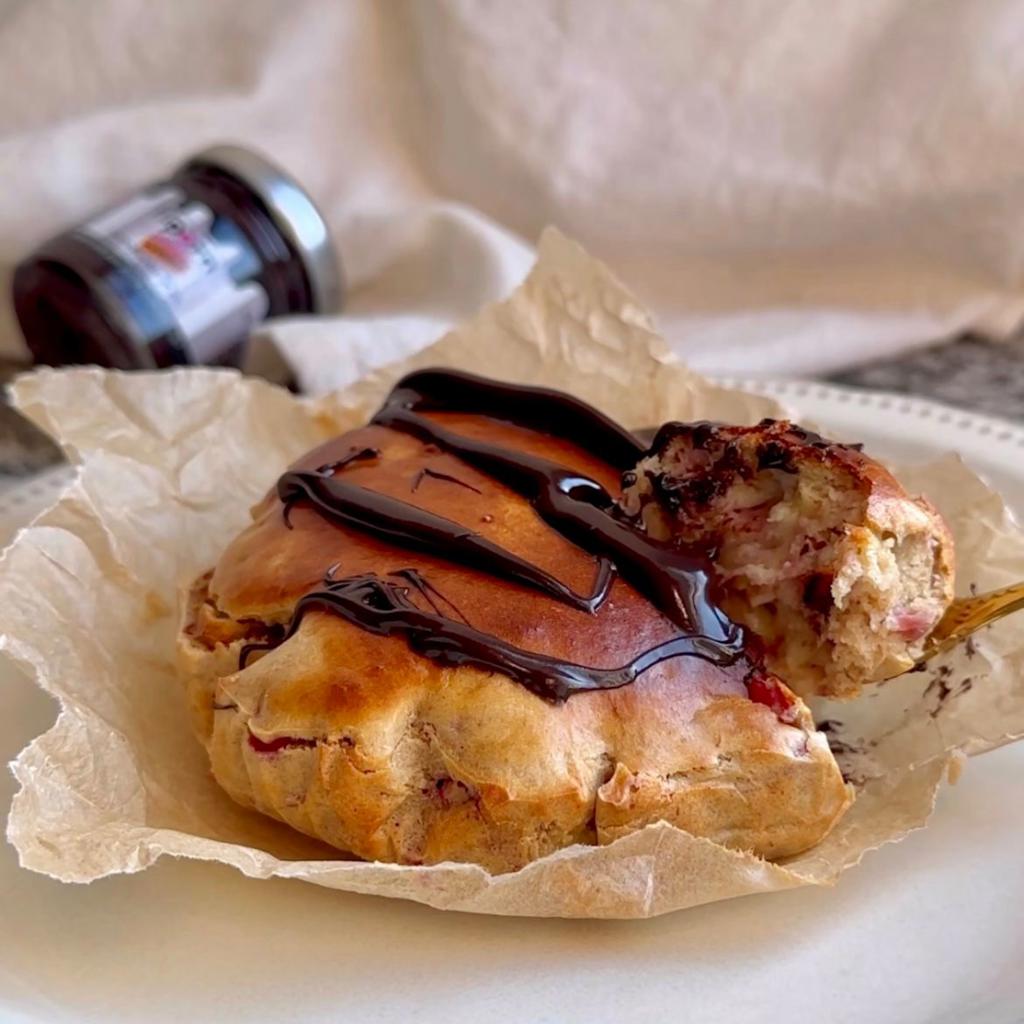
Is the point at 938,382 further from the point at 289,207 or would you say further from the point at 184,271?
the point at 184,271

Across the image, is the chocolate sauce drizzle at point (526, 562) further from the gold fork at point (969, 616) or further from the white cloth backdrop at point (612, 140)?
the white cloth backdrop at point (612, 140)

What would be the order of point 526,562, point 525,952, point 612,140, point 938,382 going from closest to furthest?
point 525,952
point 526,562
point 938,382
point 612,140

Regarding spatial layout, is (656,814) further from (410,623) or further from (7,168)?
(7,168)

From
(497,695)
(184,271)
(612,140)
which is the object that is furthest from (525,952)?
(612,140)

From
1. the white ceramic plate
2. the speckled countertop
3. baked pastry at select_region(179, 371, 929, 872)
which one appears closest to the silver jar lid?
the speckled countertop

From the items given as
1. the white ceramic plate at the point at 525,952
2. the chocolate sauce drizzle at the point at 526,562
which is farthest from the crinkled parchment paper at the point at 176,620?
the chocolate sauce drizzle at the point at 526,562
